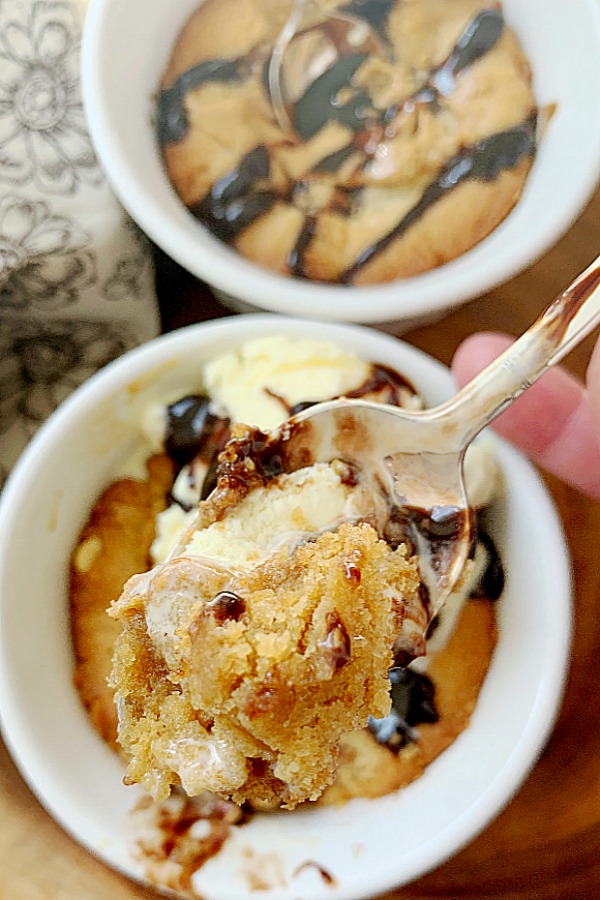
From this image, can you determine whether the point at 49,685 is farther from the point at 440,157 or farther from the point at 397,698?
the point at 440,157

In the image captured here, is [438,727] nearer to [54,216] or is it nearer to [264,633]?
[264,633]

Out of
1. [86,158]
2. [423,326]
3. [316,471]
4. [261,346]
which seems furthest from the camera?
[423,326]

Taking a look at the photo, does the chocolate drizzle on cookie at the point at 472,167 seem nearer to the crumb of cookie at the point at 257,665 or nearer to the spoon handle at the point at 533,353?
the spoon handle at the point at 533,353

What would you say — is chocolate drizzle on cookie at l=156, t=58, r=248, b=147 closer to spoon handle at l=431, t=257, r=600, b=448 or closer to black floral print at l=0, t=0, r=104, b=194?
black floral print at l=0, t=0, r=104, b=194

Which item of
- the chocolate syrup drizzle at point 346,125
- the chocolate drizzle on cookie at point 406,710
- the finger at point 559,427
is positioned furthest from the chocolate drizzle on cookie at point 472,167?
the chocolate drizzle on cookie at point 406,710

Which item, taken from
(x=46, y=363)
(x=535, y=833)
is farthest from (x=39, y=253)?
(x=535, y=833)

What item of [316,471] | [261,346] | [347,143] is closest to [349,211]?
[347,143]
